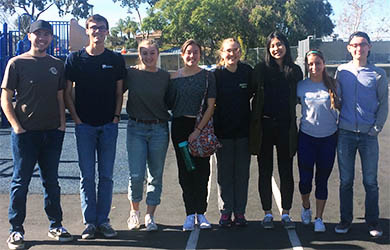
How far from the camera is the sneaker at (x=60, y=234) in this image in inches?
191

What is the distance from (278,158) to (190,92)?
1256 millimetres

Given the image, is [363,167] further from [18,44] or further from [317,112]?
[18,44]

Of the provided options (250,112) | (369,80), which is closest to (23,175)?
(250,112)

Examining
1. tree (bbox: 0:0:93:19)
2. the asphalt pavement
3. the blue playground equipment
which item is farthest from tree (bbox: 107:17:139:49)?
the asphalt pavement

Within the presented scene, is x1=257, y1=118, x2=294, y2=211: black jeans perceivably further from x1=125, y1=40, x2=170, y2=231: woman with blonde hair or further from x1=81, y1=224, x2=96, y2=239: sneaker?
x1=81, y1=224, x2=96, y2=239: sneaker

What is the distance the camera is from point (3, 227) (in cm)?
525

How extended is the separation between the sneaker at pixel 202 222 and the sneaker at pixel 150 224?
502mm

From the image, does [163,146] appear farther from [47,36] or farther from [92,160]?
[47,36]

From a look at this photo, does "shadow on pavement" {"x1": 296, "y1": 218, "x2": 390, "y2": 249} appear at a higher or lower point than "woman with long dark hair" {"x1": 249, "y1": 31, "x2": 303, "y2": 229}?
lower

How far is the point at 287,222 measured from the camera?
5230 millimetres

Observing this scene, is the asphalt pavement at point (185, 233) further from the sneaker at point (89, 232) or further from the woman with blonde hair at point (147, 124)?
the woman with blonde hair at point (147, 124)

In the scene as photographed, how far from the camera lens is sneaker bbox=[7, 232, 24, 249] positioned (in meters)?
4.63

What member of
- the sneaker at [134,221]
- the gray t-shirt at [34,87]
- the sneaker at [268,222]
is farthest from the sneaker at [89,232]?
the sneaker at [268,222]

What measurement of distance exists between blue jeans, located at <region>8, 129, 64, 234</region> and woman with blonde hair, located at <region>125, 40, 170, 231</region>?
82cm
